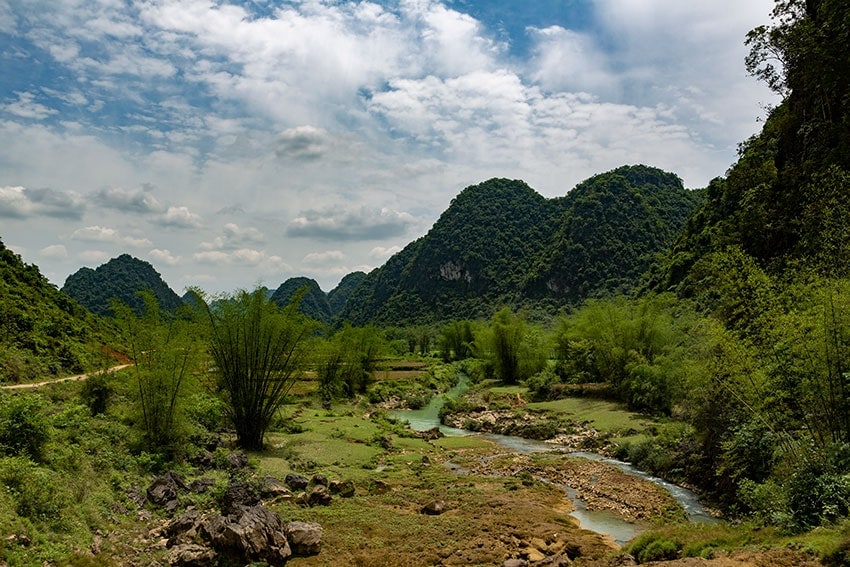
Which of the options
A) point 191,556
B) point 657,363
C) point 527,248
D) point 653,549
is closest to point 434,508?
point 653,549

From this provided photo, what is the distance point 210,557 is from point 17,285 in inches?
1347

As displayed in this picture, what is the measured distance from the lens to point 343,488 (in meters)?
17.6

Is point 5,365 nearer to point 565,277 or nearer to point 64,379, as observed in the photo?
point 64,379

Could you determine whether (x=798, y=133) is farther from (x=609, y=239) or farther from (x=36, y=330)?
(x=609, y=239)

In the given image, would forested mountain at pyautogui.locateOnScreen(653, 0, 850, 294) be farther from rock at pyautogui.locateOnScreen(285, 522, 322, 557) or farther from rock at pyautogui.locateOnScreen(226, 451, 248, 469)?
rock at pyautogui.locateOnScreen(226, 451, 248, 469)

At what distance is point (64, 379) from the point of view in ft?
86.6

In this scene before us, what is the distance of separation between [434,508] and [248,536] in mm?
6443

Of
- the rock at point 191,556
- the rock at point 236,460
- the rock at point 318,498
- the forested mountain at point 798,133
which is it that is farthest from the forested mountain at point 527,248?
the rock at point 191,556

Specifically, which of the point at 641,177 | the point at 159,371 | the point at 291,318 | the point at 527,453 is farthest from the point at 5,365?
the point at 641,177

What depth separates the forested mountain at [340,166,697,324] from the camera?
11106cm

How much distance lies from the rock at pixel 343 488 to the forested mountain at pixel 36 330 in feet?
51.5

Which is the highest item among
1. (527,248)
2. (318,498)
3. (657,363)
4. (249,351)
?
(527,248)

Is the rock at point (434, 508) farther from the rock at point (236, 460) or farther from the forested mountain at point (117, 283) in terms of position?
the forested mountain at point (117, 283)

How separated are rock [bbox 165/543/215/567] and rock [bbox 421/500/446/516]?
696cm
